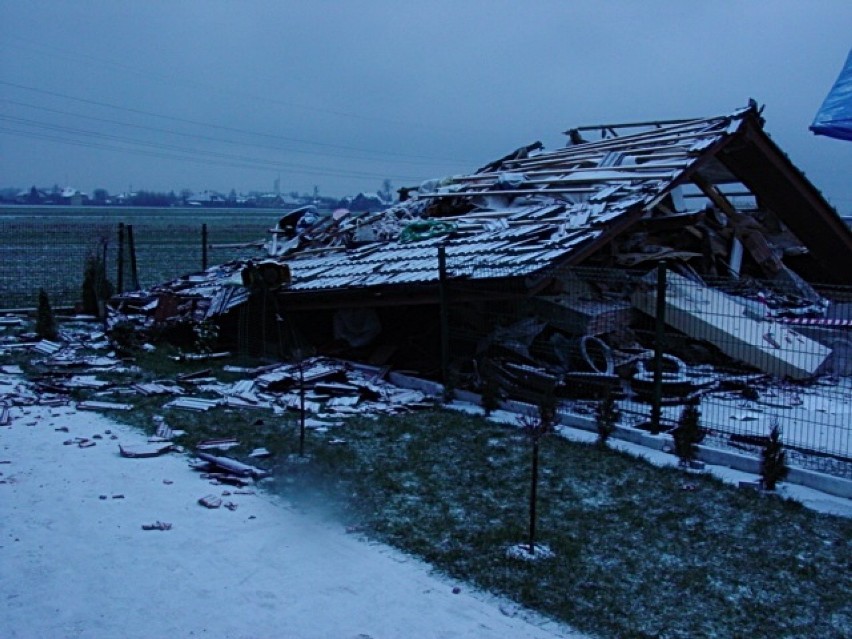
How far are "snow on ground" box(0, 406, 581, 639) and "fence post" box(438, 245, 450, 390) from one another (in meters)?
4.44

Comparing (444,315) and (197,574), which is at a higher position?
(444,315)

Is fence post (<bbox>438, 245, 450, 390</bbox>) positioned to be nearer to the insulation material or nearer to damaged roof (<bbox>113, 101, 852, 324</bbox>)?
damaged roof (<bbox>113, 101, 852, 324</bbox>)

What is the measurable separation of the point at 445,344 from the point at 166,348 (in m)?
5.62

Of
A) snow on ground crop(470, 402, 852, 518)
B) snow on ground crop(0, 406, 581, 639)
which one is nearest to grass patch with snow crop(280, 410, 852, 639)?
snow on ground crop(470, 402, 852, 518)

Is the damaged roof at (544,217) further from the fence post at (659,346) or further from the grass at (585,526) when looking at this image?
the grass at (585,526)

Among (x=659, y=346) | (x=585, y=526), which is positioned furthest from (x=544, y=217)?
(x=585, y=526)

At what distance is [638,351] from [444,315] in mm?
2673

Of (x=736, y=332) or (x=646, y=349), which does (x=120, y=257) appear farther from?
(x=736, y=332)

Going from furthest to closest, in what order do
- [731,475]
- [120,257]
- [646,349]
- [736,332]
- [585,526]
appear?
1. [120,257]
2. [646,349]
3. [736,332]
4. [731,475]
5. [585,526]

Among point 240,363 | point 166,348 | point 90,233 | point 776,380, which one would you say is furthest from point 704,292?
point 90,233

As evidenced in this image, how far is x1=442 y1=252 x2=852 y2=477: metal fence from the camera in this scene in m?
9.77

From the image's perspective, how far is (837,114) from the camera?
8.44 meters

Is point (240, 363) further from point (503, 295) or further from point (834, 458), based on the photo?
point (834, 458)

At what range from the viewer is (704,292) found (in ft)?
40.0
